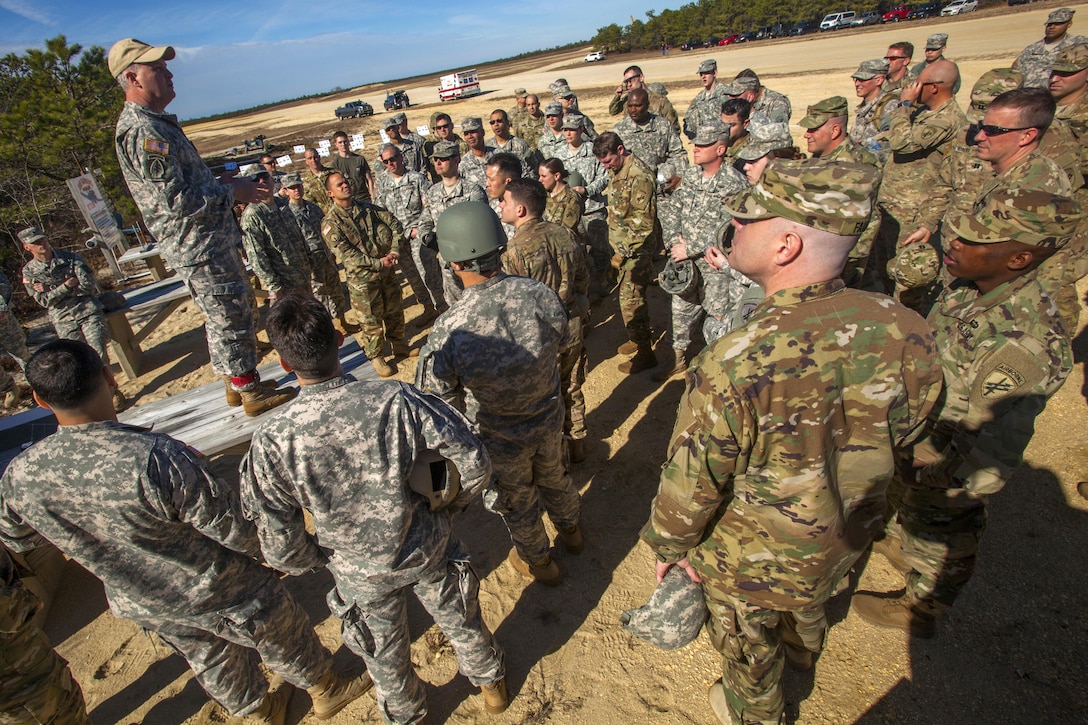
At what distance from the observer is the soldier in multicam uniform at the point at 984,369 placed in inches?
90.6

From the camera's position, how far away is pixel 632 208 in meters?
5.61

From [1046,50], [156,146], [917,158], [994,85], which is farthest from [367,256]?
[1046,50]

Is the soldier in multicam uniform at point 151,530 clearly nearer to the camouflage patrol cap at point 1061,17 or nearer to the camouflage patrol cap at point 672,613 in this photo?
the camouflage patrol cap at point 672,613

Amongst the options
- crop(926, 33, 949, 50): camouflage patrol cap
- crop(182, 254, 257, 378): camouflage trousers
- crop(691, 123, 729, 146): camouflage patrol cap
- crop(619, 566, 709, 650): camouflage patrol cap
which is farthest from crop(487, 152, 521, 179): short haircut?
crop(926, 33, 949, 50): camouflage patrol cap

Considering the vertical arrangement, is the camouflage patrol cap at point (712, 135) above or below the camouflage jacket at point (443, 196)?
above

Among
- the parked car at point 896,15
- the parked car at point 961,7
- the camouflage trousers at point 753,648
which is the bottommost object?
the camouflage trousers at point 753,648

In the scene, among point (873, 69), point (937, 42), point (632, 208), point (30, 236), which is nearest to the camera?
point (632, 208)

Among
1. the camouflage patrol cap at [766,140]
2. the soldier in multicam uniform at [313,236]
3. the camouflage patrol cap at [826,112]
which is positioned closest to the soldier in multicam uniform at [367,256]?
the soldier in multicam uniform at [313,236]

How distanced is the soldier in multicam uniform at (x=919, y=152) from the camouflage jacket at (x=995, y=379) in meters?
3.47

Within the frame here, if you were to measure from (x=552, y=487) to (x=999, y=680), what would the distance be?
8.51 ft

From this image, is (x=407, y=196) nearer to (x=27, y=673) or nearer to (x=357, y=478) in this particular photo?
(x=357, y=478)

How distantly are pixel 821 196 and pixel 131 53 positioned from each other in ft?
15.1

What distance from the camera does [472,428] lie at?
7.88 ft

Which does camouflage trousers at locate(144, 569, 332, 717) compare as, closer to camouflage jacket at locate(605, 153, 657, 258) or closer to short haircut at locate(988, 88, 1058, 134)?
camouflage jacket at locate(605, 153, 657, 258)
